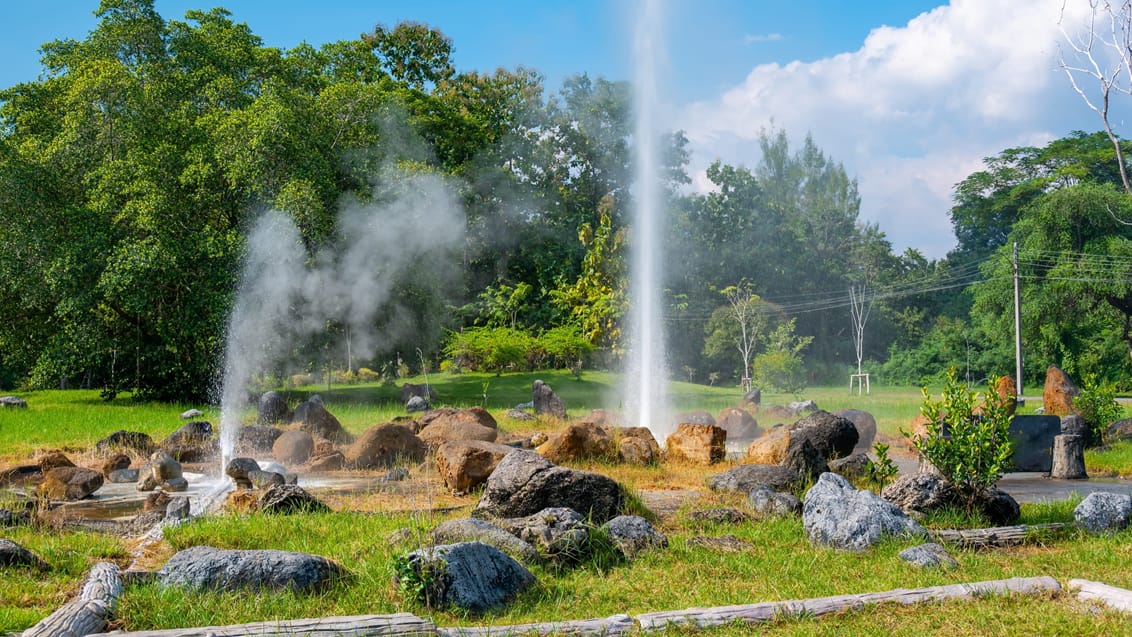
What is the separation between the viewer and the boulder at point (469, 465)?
9.84m

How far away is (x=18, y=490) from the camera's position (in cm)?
1021

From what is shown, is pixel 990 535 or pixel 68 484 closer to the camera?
pixel 990 535

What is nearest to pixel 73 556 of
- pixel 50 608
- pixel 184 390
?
pixel 50 608

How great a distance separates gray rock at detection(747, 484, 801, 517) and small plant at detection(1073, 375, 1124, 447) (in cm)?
797

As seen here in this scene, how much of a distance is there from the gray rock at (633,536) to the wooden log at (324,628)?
7.62 ft

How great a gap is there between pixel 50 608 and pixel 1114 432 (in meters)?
15.3

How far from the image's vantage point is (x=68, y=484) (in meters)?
9.88

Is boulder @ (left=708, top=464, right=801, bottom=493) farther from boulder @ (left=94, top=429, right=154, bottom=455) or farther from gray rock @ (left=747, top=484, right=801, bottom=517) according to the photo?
boulder @ (left=94, top=429, right=154, bottom=455)

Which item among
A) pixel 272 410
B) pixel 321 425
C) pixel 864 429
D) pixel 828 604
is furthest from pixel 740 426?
pixel 828 604

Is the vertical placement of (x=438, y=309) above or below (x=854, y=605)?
above

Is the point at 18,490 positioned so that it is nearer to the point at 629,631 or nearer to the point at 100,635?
the point at 100,635

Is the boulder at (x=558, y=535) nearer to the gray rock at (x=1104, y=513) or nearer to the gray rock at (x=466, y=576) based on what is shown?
the gray rock at (x=466, y=576)

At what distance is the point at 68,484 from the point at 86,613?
592 centimetres

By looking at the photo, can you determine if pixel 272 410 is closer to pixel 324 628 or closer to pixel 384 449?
pixel 384 449
